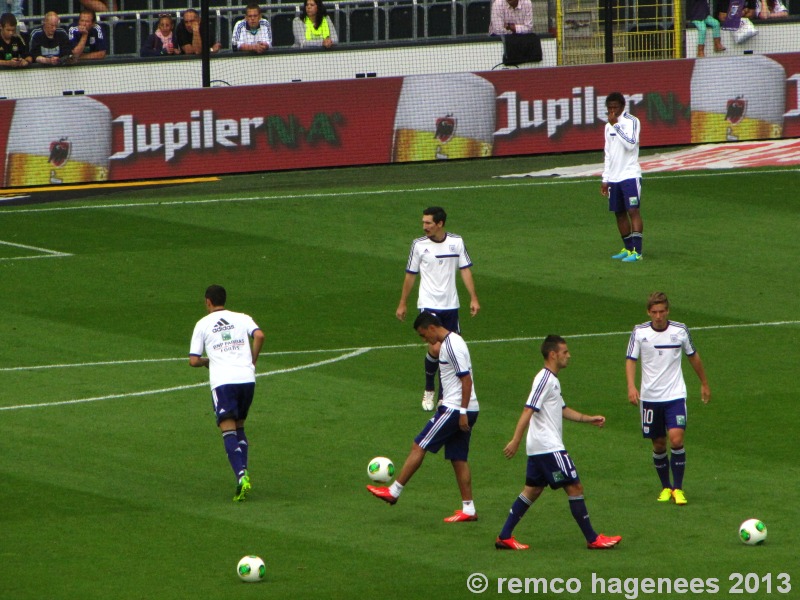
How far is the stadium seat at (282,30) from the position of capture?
113 feet

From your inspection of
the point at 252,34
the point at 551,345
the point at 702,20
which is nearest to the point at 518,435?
the point at 551,345

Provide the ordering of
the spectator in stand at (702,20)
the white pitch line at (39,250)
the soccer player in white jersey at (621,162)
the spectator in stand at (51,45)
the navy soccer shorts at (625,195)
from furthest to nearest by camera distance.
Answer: the spectator in stand at (702,20), the spectator in stand at (51,45), the white pitch line at (39,250), the navy soccer shorts at (625,195), the soccer player in white jersey at (621,162)

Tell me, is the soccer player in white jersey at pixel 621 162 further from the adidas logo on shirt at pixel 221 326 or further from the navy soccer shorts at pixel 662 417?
the adidas logo on shirt at pixel 221 326

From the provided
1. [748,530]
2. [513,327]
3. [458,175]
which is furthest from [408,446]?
[458,175]

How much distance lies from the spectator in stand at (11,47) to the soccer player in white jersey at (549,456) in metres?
21.9

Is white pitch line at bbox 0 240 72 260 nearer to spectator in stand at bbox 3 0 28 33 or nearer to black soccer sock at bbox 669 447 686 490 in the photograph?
spectator in stand at bbox 3 0 28 33

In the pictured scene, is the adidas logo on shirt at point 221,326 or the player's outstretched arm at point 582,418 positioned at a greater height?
the adidas logo on shirt at point 221,326

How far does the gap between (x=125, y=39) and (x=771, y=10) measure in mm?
15053

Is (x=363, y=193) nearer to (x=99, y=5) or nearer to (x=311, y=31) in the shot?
(x=311, y=31)

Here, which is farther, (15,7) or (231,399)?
(15,7)

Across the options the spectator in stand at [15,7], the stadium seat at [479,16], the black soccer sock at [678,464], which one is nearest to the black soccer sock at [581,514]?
the black soccer sock at [678,464]

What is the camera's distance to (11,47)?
3194 cm

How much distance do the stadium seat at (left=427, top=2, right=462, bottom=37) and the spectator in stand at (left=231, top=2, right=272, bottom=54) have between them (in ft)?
13.0

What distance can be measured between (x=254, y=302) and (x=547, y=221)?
263 inches
